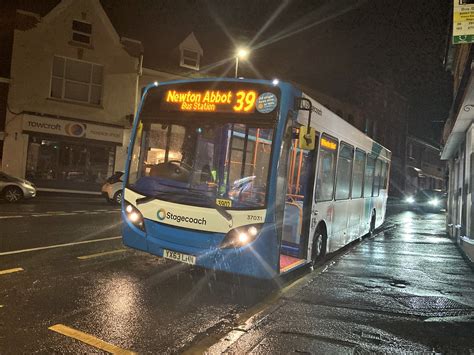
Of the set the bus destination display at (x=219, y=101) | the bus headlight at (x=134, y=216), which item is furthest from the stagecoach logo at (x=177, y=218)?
the bus destination display at (x=219, y=101)

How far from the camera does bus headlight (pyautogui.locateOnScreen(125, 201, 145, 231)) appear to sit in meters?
6.68

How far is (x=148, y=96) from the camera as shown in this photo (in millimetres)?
7090

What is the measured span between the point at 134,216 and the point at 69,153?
19.8 m

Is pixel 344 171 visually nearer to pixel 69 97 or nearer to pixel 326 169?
pixel 326 169

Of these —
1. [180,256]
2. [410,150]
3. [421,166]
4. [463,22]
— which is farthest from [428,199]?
[180,256]

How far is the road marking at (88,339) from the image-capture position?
4.12 m

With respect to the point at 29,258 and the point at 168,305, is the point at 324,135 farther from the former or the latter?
the point at 29,258

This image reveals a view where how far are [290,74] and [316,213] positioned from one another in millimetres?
31085

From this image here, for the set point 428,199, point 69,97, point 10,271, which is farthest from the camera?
point 428,199

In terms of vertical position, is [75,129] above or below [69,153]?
above

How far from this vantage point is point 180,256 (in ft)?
20.6

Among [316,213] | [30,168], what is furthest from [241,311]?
[30,168]

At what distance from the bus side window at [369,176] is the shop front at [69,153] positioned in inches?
685

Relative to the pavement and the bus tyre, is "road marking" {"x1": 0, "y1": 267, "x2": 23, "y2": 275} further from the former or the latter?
the bus tyre
